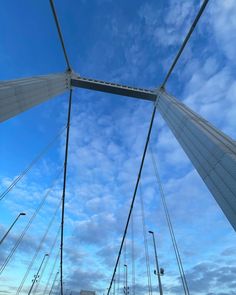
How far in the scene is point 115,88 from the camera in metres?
17.7

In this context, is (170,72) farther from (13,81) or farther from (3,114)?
(3,114)

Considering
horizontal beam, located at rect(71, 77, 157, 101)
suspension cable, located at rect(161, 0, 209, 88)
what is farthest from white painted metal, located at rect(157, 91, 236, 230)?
horizontal beam, located at rect(71, 77, 157, 101)

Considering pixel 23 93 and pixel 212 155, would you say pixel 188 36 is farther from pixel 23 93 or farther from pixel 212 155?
pixel 23 93

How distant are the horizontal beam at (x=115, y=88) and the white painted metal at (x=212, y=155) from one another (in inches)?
313

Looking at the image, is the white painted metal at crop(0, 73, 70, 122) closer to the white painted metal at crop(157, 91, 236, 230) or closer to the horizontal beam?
the horizontal beam

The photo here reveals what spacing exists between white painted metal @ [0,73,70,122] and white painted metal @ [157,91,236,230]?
712cm

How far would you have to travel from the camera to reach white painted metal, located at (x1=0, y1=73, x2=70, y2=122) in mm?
8548

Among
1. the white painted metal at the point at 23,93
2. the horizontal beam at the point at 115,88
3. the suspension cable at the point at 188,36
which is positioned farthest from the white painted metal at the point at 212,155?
the horizontal beam at the point at 115,88

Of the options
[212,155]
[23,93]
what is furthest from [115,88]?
[212,155]

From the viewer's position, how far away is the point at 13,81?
32.1 ft

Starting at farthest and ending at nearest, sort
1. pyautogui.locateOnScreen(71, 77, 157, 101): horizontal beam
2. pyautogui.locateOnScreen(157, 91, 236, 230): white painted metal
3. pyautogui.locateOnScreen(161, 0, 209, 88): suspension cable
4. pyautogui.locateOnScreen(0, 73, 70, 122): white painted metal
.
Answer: pyautogui.locateOnScreen(71, 77, 157, 101): horizontal beam, pyautogui.locateOnScreen(161, 0, 209, 88): suspension cable, pyautogui.locateOnScreen(0, 73, 70, 122): white painted metal, pyautogui.locateOnScreen(157, 91, 236, 230): white painted metal

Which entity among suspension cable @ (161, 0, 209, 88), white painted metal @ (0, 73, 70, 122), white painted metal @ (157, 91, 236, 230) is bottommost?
white painted metal @ (157, 91, 236, 230)

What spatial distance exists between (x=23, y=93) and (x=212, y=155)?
830cm

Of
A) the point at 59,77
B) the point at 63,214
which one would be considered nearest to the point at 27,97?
the point at 59,77
